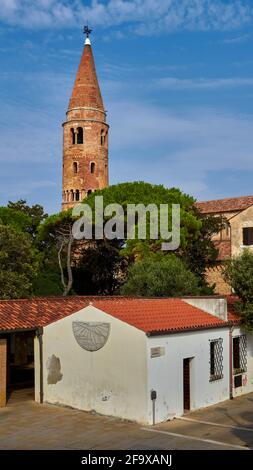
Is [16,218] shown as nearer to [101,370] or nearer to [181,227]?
[181,227]

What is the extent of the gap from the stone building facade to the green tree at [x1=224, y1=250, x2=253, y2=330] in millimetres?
18752

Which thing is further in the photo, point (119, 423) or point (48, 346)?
point (48, 346)

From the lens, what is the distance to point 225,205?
162 feet

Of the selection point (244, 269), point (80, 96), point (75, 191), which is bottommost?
point (244, 269)

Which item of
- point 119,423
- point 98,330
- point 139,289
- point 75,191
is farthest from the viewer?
point 75,191

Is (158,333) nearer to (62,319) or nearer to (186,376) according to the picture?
(186,376)

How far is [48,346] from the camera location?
18875 millimetres

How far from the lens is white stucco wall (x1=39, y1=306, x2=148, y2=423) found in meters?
16.0

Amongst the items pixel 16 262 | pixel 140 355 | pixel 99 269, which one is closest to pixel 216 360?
pixel 140 355

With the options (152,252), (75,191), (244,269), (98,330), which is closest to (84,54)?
(75,191)

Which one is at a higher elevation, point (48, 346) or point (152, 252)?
point (152, 252)

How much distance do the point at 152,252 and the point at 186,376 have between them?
778 inches

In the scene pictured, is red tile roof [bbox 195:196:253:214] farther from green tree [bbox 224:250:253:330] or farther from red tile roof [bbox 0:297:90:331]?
red tile roof [bbox 0:297:90:331]

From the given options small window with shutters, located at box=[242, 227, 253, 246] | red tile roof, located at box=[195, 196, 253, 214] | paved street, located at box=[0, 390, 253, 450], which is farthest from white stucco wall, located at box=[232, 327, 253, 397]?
red tile roof, located at box=[195, 196, 253, 214]
